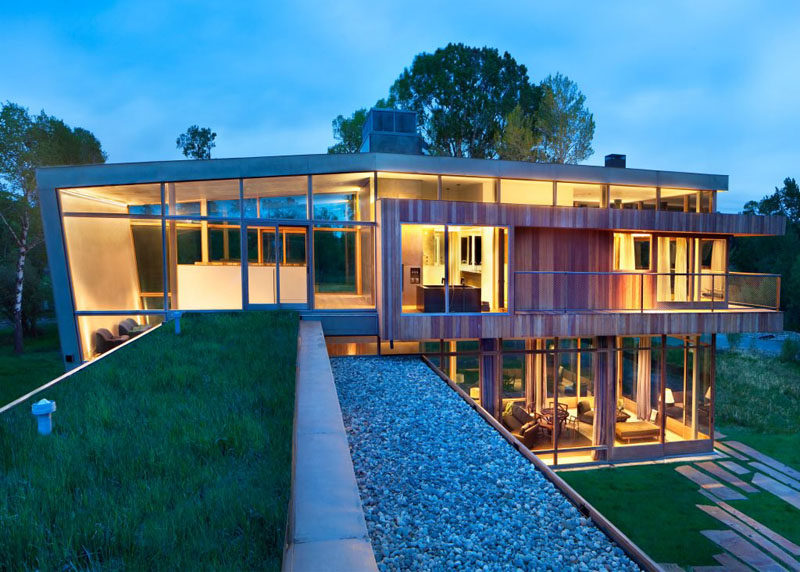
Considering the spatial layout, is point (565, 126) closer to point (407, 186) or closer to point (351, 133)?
point (351, 133)

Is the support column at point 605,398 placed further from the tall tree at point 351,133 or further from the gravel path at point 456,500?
the tall tree at point 351,133

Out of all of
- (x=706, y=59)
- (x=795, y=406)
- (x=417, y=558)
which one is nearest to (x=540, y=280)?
(x=417, y=558)

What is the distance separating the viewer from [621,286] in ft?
40.7

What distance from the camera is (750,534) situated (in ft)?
29.6

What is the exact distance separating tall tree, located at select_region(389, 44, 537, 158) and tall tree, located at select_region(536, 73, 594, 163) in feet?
20.4

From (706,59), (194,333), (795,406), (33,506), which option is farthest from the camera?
(706,59)

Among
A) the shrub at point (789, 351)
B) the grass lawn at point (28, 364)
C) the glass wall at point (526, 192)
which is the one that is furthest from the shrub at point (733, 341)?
the grass lawn at point (28, 364)

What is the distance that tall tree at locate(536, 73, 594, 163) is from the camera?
98.8 feet

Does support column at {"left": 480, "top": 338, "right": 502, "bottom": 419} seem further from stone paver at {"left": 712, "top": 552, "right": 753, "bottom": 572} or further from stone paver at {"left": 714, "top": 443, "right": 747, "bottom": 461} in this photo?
stone paver at {"left": 714, "top": 443, "right": 747, "bottom": 461}

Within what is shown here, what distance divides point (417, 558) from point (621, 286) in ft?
34.3

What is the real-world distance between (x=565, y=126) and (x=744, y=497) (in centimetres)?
2423

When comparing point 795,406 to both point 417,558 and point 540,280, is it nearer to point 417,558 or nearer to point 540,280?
point 540,280

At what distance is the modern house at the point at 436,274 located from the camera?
437 inches

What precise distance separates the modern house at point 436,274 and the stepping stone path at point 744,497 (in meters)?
0.96
